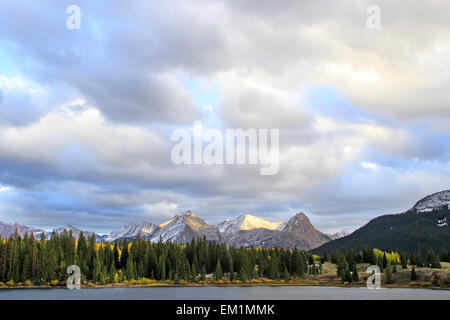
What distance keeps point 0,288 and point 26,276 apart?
14.6m

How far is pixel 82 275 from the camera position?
19625 centimetres
